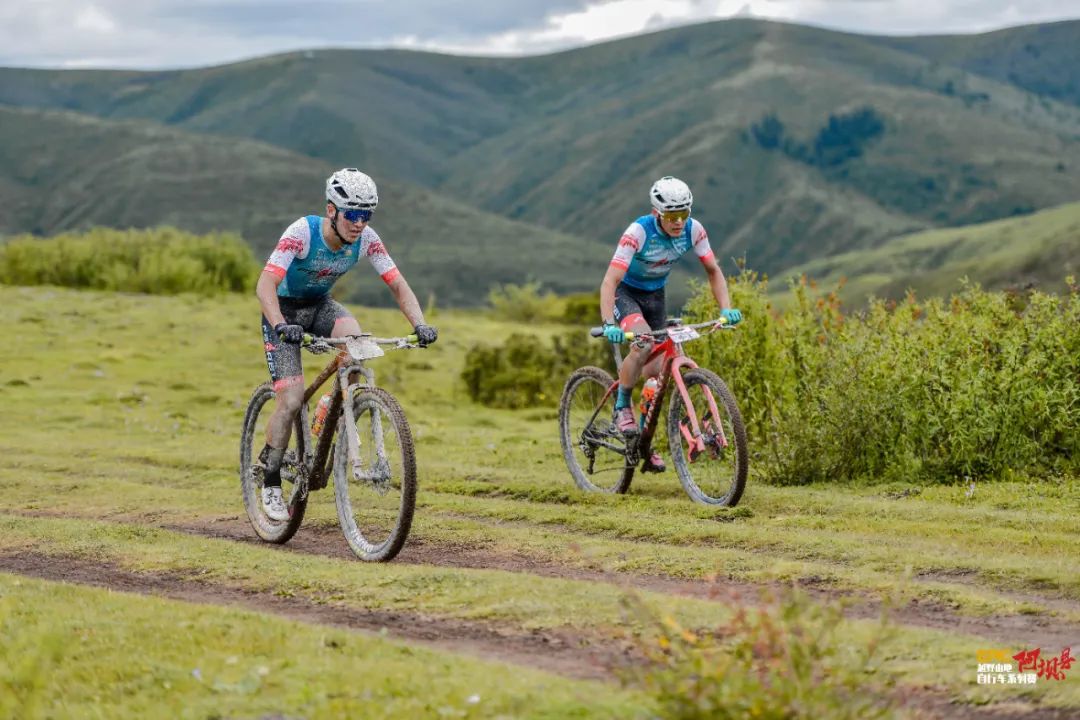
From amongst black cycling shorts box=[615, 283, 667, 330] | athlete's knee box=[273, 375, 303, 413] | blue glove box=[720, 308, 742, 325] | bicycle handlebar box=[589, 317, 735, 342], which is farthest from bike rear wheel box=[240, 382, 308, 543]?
blue glove box=[720, 308, 742, 325]

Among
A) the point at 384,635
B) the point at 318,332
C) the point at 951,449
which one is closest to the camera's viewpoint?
the point at 384,635

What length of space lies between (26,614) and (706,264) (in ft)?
24.4

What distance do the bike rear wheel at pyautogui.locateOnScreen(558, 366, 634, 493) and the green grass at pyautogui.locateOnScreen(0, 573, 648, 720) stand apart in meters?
6.48

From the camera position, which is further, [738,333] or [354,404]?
[738,333]

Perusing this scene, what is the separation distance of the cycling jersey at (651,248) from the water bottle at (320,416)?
3457mm

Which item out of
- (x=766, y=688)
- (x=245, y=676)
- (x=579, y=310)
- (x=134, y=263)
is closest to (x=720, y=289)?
(x=245, y=676)

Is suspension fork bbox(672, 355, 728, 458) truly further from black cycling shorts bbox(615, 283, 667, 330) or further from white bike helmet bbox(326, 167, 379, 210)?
white bike helmet bbox(326, 167, 379, 210)

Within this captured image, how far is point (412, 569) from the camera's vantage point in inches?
380

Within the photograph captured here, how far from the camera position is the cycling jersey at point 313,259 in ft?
35.4

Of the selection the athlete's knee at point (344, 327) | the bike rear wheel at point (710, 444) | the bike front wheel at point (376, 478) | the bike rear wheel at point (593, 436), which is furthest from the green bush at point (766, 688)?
the bike rear wheel at point (593, 436)

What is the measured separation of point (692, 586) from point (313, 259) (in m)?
4.23

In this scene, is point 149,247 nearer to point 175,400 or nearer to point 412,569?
point 175,400

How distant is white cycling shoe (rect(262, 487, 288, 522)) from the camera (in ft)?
38.2

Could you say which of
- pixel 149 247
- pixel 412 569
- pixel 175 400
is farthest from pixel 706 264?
pixel 149 247
